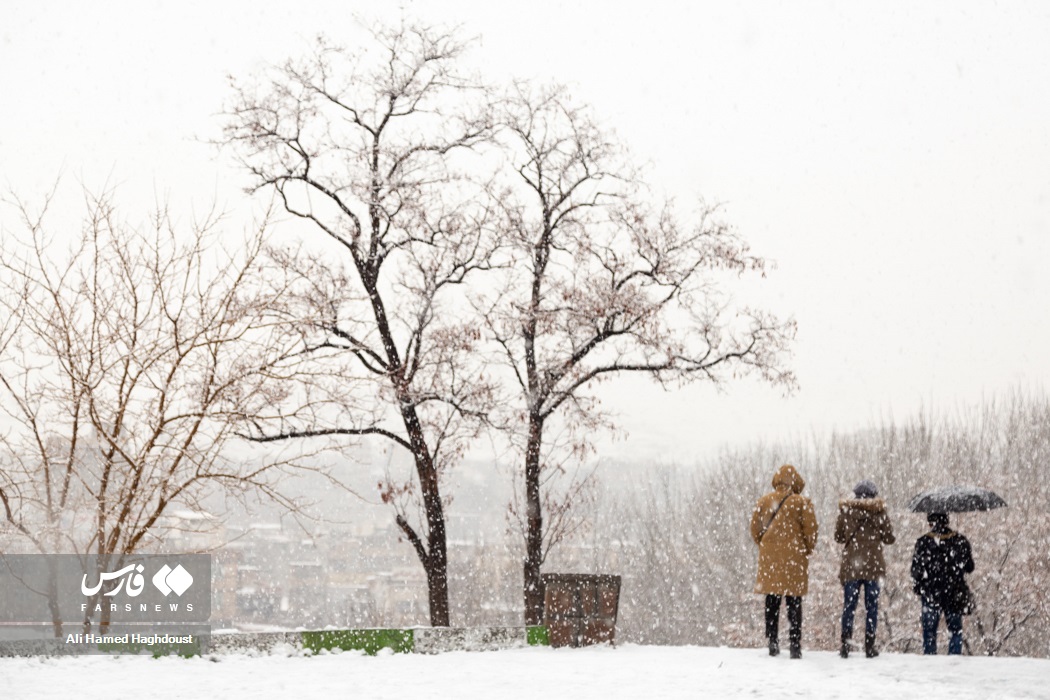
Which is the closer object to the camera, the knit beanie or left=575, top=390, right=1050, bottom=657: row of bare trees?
the knit beanie

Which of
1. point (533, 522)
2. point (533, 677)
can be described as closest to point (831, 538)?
point (533, 522)

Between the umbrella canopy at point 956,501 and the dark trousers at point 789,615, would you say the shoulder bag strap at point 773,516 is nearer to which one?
the dark trousers at point 789,615

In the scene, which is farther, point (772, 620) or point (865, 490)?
point (772, 620)

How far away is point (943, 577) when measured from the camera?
10828 millimetres

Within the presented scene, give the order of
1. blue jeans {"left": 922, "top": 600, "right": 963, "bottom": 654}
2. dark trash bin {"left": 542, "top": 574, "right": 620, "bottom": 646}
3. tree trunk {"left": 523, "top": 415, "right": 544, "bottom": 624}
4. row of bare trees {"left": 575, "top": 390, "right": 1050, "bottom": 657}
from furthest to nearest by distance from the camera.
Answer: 1. row of bare trees {"left": 575, "top": 390, "right": 1050, "bottom": 657}
2. tree trunk {"left": 523, "top": 415, "right": 544, "bottom": 624}
3. dark trash bin {"left": 542, "top": 574, "right": 620, "bottom": 646}
4. blue jeans {"left": 922, "top": 600, "right": 963, "bottom": 654}

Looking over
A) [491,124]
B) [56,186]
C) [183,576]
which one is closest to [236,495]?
[183,576]

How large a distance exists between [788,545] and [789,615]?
696 mm

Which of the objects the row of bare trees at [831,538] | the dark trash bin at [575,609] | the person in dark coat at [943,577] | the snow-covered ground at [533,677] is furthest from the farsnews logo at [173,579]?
the row of bare trees at [831,538]

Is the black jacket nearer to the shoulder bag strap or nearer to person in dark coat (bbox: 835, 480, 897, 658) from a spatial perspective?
person in dark coat (bbox: 835, 480, 897, 658)

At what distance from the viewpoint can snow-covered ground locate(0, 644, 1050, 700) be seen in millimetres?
7945

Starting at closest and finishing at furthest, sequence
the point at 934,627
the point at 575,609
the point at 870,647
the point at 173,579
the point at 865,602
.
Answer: the point at 870,647 → the point at 865,602 → the point at 173,579 → the point at 934,627 → the point at 575,609

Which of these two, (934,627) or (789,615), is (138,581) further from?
(934,627)

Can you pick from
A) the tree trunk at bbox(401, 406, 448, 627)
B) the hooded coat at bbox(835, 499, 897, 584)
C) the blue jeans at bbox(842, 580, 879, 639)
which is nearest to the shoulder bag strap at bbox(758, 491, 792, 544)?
the hooded coat at bbox(835, 499, 897, 584)

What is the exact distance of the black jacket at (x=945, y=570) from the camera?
35.4 ft
